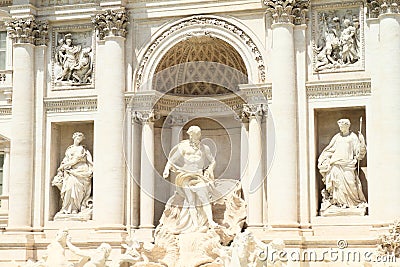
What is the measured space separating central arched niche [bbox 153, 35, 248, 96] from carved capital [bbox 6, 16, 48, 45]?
12.3ft

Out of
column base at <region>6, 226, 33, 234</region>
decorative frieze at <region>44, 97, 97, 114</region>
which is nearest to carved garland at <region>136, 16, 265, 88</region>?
decorative frieze at <region>44, 97, 97, 114</region>

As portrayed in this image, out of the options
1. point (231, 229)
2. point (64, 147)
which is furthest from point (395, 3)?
point (64, 147)

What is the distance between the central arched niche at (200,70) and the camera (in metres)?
26.2

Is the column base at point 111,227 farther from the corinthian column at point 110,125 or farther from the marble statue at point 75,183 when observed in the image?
the marble statue at point 75,183

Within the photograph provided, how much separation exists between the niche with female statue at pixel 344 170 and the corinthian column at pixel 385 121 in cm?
44

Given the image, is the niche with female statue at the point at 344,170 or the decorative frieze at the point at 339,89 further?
the decorative frieze at the point at 339,89

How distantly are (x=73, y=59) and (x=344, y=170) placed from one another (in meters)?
8.73

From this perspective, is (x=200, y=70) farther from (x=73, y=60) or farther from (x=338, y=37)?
(x=338, y=37)

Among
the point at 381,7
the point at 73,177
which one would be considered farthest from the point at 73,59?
the point at 381,7

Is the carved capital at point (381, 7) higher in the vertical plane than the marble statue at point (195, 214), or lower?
higher

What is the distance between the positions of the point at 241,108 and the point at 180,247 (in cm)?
461

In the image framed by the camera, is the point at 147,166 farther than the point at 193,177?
Yes

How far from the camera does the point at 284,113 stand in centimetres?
2425

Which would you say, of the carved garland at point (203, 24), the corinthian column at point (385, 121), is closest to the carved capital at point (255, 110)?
the carved garland at point (203, 24)
